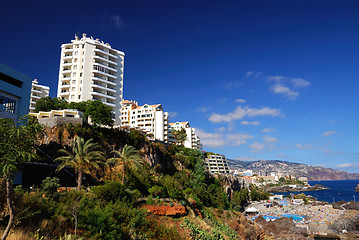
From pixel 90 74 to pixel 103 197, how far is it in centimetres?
5247

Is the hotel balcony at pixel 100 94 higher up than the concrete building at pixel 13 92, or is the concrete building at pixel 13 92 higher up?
the hotel balcony at pixel 100 94

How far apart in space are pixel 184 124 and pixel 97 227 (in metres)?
103

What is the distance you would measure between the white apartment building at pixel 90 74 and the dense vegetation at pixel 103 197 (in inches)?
1027

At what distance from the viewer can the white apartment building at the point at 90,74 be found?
6956 centimetres

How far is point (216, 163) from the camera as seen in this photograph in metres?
128

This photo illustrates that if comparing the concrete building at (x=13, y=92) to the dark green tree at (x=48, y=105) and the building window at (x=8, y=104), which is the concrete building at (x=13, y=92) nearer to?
the building window at (x=8, y=104)

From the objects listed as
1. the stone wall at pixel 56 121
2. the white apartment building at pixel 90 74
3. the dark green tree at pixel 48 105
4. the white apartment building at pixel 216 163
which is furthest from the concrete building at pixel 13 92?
the white apartment building at pixel 216 163

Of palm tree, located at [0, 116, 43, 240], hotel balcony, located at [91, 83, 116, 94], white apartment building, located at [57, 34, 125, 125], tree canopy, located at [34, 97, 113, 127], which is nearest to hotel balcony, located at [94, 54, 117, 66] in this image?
white apartment building, located at [57, 34, 125, 125]

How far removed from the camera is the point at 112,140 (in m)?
44.3

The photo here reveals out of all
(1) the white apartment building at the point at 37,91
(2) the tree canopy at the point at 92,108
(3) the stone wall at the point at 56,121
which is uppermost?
(1) the white apartment building at the point at 37,91

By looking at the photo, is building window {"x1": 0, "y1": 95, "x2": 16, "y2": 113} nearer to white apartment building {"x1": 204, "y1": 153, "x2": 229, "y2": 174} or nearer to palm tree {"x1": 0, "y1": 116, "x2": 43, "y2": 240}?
palm tree {"x1": 0, "y1": 116, "x2": 43, "y2": 240}

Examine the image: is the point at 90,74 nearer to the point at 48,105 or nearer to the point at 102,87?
the point at 102,87

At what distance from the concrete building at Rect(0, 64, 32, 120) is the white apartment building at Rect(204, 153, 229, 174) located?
325ft

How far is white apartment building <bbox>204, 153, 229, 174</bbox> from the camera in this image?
414ft
